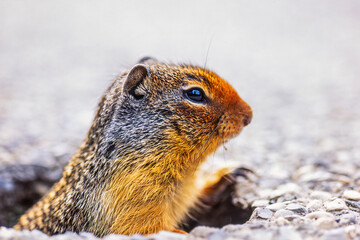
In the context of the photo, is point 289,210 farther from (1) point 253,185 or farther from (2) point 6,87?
(2) point 6,87

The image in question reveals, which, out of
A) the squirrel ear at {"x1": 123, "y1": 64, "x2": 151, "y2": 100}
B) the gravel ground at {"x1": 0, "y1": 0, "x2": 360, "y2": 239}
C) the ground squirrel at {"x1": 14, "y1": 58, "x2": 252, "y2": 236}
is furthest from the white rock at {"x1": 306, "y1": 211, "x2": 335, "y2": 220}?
the squirrel ear at {"x1": 123, "y1": 64, "x2": 151, "y2": 100}

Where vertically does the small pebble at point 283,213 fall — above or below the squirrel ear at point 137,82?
below

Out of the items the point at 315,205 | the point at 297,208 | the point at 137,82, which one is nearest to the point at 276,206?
the point at 297,208

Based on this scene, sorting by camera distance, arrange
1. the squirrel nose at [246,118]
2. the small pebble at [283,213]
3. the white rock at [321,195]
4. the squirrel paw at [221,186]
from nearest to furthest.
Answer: the small pebble at [283,213], the white rock at [321,195], the squirrel nose at [246,118], the squirrel paw at [221,186]

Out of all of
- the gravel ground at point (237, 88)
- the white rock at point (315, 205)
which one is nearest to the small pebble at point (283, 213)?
the gravel ground at point (237, 88)

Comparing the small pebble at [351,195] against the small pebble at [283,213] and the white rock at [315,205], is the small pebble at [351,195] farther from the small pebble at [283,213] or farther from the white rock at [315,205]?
the small pebble at [283,213]

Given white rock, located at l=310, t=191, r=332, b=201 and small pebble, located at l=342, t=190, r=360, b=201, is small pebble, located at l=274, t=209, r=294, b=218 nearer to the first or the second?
white rock, located at l=310, t=191, r=332, b=201

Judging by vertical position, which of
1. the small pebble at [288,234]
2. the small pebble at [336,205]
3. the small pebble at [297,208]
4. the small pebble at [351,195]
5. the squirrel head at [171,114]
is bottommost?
the small pebble at [297,208]

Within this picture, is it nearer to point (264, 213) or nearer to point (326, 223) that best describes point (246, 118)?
point (264, 213)
